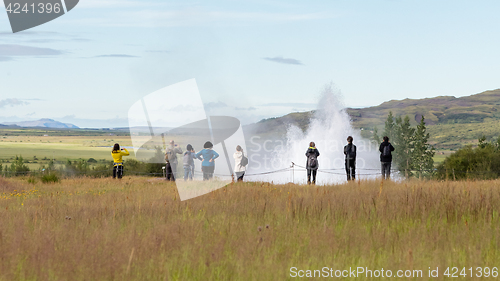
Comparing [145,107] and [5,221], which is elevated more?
[145,107]

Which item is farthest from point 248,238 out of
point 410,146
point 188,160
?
point 410,146

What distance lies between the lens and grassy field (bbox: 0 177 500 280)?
224 inches

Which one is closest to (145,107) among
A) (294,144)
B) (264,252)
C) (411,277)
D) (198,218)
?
(198,218)

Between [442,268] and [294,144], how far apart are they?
11587 cm

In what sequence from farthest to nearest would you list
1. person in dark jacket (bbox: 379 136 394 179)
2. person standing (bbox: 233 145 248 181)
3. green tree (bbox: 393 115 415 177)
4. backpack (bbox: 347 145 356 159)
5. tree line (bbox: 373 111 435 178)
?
green tree (bbox: 393 115 415 177), tree line (bbox: 373 111 435 178), person standing (bbox: 233 145 248 181), backpack (bbox: 347 145 356 159), person in dark jacket (bbox: 379 136 394 179)

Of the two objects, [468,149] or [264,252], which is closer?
[264,252]

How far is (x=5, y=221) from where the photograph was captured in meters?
8.59

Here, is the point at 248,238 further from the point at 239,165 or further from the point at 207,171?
the point at 239,165

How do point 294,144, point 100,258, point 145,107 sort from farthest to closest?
point 294,144 → point 145,107 → point 100,258

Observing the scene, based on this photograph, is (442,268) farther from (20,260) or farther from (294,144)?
(294,144)

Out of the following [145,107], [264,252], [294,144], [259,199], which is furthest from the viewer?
[294,144]

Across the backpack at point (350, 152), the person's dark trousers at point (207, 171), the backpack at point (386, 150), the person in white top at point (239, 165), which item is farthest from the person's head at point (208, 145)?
the backpack at point (386, 150)

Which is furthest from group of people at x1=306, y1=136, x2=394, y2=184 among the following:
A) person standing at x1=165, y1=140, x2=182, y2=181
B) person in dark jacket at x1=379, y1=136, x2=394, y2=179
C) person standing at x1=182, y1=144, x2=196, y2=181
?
person standing at x1=165, y1=140, x2=182, y2=181

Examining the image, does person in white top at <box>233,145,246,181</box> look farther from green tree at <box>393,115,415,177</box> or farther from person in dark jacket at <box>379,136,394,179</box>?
green tree at <box>393,115,415,177</box>
